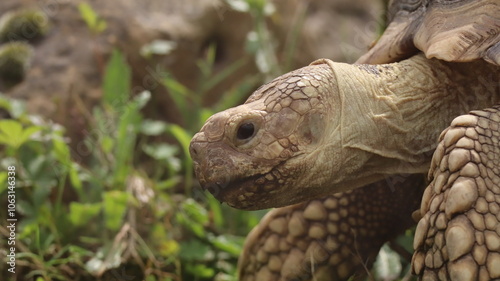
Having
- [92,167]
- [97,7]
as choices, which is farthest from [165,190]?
[97,7]

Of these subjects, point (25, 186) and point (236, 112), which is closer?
point (236, 112)

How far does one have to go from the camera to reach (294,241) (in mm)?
2236

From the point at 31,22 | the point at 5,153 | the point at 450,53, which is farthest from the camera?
the point at 31,22

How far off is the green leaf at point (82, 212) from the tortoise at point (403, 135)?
3.76ft

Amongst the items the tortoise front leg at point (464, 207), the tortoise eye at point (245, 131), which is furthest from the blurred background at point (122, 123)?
the tortoise front leg at point (464, 207)

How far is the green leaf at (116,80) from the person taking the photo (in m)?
3.53

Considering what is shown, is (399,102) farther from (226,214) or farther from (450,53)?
(226,214)

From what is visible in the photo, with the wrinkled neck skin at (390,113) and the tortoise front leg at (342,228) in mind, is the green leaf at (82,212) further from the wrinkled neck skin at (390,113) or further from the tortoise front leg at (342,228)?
the wrinkled neck skin at (390,113)

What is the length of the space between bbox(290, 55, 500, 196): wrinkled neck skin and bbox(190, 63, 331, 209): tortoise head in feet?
0.16

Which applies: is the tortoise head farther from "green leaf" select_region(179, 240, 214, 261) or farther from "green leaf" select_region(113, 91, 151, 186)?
"green leaf" select_region(113, 91, 151, 186)

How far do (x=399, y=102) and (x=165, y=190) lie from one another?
1878 millimetres

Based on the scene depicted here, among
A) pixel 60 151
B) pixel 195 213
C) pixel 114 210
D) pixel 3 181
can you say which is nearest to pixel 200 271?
pixel 195 213

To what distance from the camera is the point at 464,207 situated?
153 centimetres

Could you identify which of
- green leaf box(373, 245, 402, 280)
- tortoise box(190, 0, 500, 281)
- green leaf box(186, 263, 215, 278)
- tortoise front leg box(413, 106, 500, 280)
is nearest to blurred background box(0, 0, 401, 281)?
green leaf box(186, 263, 215, 278)
